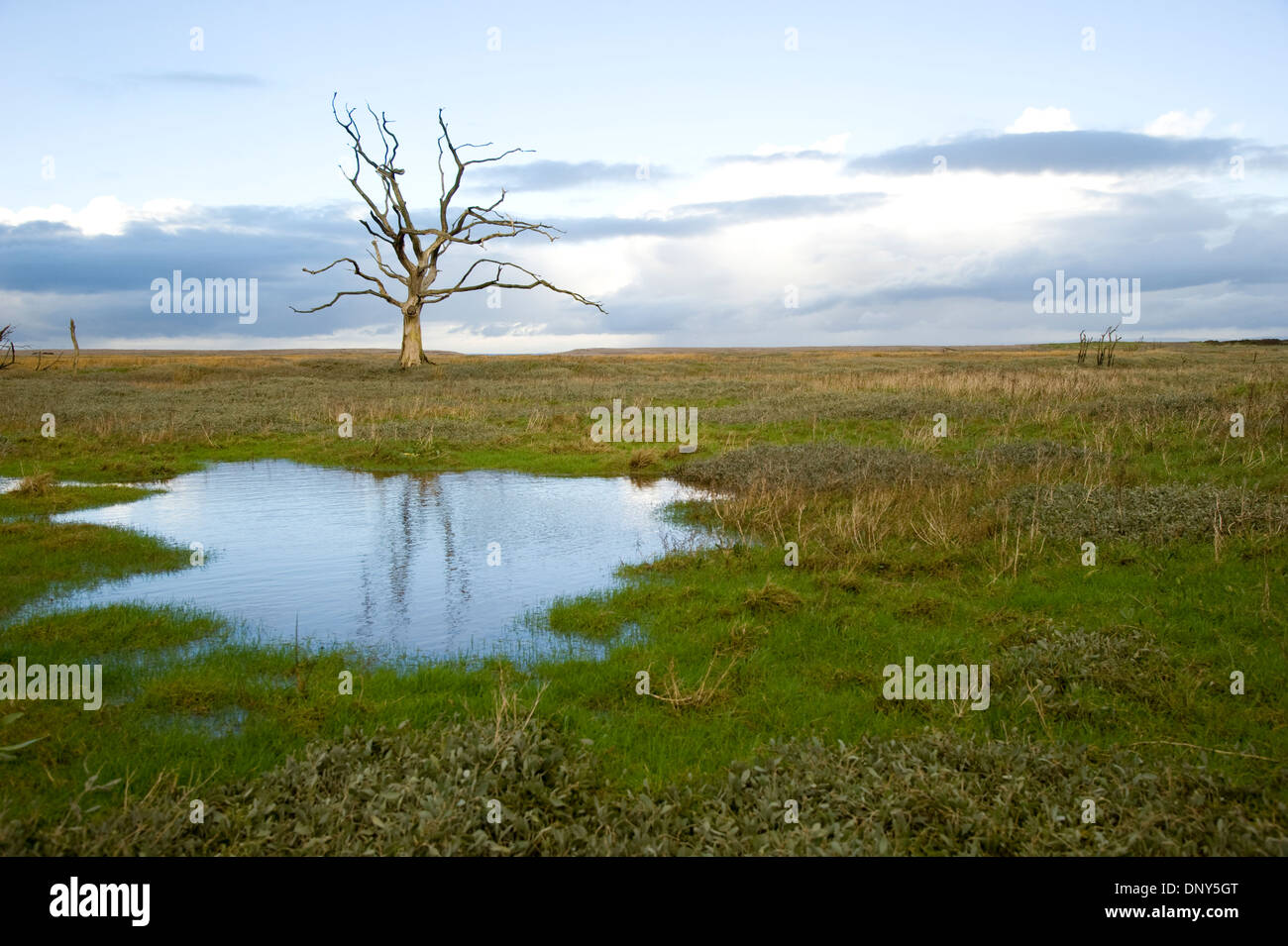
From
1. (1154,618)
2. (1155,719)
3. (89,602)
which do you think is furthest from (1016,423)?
(89,602)

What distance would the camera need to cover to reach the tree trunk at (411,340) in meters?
49.8

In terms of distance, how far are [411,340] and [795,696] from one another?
1832 inches

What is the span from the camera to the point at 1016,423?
960 inches

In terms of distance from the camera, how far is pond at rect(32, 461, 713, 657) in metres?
10.0

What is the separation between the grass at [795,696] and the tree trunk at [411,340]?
3449 cm

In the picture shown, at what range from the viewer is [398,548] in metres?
13.5
